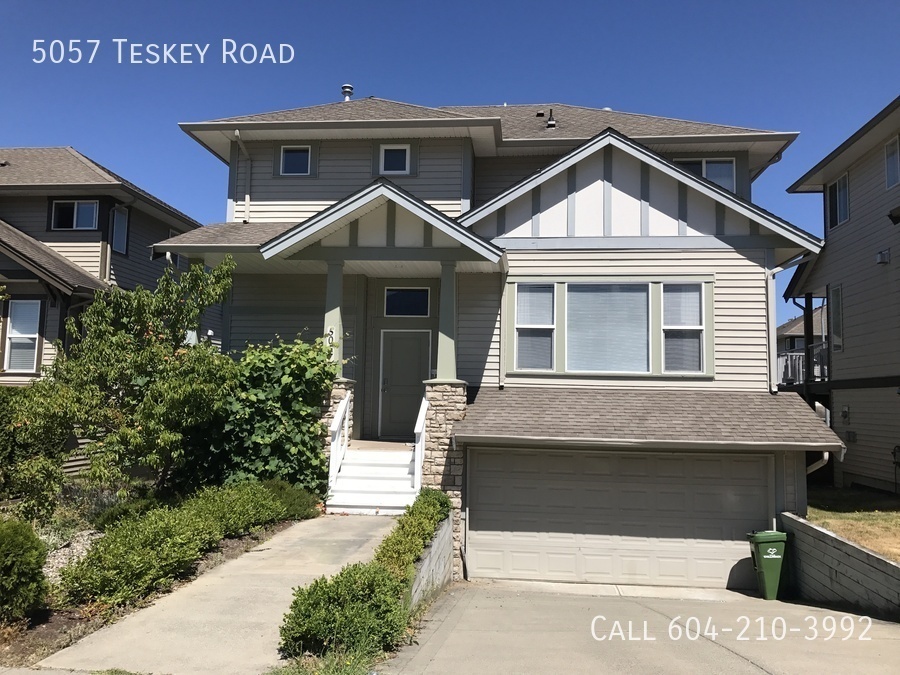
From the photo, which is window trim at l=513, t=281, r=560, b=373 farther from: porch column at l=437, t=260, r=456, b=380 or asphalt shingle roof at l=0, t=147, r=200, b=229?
asphalt shingle roof at l=0, t=147, r=200, b=229

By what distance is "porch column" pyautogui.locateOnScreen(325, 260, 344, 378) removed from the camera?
38.3 ft

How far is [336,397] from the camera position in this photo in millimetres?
11445

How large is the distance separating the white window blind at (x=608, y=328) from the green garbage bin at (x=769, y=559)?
10.9 ft

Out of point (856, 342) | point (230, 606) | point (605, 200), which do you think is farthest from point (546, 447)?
point (856, 342)

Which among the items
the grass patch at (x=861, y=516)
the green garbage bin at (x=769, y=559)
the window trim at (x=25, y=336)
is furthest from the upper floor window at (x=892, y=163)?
the window trim at (x=25, y=336)

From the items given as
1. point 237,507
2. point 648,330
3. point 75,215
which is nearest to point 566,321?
point 648,330

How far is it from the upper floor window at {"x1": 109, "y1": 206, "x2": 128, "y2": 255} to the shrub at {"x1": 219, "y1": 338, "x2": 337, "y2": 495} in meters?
9.41

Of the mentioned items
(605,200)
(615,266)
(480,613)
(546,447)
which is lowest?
(480,613)

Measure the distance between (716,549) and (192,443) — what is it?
→ 28.2ft

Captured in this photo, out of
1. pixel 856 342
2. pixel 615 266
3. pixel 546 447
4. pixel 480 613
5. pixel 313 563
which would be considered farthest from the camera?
pixel 856 342

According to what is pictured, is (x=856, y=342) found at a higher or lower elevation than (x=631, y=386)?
higher

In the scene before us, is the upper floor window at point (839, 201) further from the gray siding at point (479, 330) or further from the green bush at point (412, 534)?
the green bush at point (412, 534)

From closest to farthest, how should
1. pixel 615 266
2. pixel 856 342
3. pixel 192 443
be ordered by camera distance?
pixel 192 443, pixel 615 266, pixel 856 342

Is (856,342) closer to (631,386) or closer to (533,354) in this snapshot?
(631,386)
